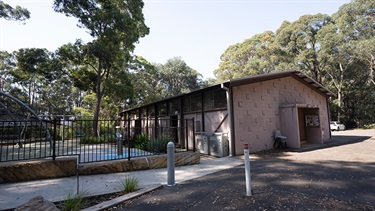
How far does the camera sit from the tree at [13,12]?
42.1ft

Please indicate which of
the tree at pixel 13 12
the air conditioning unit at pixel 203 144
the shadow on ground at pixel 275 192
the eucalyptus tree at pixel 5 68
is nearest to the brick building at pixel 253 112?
the air conditioning unit at pixel 203 144

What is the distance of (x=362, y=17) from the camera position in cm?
2381

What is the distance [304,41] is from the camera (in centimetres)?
2552

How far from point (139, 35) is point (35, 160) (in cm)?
1486

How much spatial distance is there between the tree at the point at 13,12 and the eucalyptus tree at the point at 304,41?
89.2ft

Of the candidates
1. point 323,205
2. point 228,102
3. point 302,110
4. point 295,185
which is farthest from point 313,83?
point 323,205

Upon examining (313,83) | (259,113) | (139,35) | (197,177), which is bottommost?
(197,177)

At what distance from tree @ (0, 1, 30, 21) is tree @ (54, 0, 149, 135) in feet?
6.20

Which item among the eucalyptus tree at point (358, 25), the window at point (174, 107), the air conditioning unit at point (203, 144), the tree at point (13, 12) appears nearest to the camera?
the air conditioning unit at point (203, 144)

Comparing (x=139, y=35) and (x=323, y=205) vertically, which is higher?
(x=139, y=35)

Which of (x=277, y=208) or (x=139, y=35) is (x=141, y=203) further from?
(x=139, y=35)

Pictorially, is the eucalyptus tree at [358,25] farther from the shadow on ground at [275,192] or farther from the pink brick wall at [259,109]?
the shadow on ground at [275,192]

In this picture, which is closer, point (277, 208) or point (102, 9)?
point (277, 208)

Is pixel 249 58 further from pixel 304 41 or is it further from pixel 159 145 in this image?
pixel 159 145
